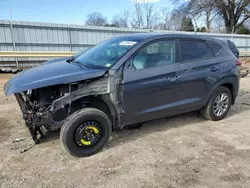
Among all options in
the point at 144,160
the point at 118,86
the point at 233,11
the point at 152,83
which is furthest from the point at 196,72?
the point at 233,11

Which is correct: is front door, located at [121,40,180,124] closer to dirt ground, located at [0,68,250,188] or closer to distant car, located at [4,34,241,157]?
distant car, located at [4,34,241,157]

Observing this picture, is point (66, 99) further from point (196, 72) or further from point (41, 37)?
point (41, 37)

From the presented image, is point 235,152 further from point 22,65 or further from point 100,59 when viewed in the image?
point 22,65

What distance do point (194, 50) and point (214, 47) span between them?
23.9 inches

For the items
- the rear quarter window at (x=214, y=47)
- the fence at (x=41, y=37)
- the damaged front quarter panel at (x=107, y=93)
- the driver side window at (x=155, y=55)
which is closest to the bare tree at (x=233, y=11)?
the fence at (x=41, y=37)

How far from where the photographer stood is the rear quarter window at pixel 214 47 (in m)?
4.32

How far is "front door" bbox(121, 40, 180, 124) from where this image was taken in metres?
3.31

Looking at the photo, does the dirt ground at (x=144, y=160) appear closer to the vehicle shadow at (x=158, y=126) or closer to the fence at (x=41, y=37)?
the vehicle shadow at (x=158, y=126)

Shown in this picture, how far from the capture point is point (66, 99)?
298 centimetres

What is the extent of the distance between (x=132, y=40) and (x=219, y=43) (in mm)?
2051

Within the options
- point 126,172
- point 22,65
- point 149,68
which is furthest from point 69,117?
point 22,65

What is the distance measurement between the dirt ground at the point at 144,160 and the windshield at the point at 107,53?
1358 millimetres

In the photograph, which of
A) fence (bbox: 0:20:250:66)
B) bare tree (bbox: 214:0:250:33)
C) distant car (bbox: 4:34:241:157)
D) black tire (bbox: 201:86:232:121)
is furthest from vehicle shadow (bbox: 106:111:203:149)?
bare tree (bbox: 214:0:250:33)

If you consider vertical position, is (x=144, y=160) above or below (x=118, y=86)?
below
